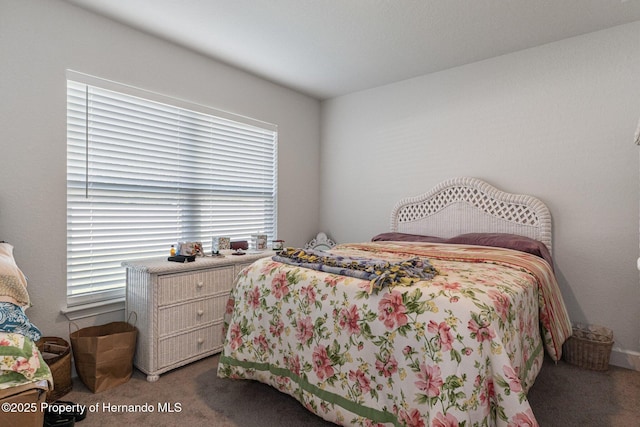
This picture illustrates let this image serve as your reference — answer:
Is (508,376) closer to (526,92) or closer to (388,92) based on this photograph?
(526,92)

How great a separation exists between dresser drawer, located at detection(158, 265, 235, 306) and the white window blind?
1.69 feet

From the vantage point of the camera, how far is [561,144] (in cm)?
284

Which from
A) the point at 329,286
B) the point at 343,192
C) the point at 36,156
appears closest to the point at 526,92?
the point at 343,192

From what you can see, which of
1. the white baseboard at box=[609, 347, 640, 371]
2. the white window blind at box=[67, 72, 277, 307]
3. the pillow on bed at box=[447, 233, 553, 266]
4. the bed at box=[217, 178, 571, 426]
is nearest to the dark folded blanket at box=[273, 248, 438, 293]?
the bed at box=[217, 178, 571, 426]

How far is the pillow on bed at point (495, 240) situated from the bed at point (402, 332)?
16mm

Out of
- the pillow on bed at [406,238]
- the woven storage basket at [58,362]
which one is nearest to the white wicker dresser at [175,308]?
the woven storage basket at [58,362]

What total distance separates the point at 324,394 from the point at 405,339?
54cm

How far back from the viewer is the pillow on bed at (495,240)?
2.57 meters

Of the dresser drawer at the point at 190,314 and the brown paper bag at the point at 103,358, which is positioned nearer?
the brown paper bag at the point at 103,358

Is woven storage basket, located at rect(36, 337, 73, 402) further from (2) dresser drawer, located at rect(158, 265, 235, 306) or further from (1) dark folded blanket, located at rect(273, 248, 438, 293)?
(1) dark folded blanket, located at rect(273, 248, 438, 293)

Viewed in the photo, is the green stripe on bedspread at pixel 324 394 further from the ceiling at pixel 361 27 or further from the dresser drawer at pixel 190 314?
the ceiling at pixel 361 27

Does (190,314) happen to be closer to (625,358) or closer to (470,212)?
(470,212)

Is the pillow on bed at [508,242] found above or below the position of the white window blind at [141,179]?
below

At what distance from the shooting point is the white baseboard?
2.55 meters
